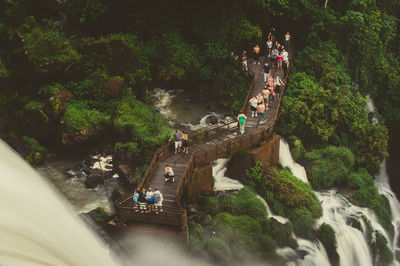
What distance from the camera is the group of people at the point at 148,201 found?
17375mm

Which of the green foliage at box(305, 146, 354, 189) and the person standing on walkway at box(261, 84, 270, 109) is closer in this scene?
the person standing on walkway at box(261, 84, 270, 109)

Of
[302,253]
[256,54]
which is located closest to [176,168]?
[302,253]

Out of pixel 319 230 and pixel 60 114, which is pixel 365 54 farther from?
pixel 60 114

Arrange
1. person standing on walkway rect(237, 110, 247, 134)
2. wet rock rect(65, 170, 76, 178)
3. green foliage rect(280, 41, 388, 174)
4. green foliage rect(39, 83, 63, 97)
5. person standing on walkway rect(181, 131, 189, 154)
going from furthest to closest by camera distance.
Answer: green foliage rect(280, 41, 388, 174), green foliage rect(39, 83, 63, 97), wet rock rect(65, 170, 76, 178), person standing on walkway rect(237, 110, 247, 134), person standing on walkway rect(181, 131, 189, 154)

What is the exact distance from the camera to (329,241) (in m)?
20.7

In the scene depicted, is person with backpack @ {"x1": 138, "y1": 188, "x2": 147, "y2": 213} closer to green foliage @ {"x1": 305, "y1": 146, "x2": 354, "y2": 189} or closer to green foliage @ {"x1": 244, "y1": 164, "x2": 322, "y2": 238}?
green foliage @ {"x1": 244, "y1": 164, "x2": 322, "y2": 238}

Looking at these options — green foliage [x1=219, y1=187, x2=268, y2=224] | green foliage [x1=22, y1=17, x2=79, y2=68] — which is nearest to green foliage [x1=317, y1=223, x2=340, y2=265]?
green foliage [x1=219, y1=187, x2=268, y2=224]

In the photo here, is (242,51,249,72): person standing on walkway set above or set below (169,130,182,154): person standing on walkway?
above

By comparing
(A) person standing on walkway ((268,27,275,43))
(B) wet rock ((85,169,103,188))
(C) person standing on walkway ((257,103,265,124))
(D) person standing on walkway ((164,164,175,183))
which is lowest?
(B) wet rock ((85,169,103,188))

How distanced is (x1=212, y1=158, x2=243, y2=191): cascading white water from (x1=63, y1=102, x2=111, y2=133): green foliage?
6.65m

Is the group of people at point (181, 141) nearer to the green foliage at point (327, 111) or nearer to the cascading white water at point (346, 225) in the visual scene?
the cascading white water at point (346, 225)

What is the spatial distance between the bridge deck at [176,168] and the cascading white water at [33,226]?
7.26 metres

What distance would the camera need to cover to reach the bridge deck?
17.6 m

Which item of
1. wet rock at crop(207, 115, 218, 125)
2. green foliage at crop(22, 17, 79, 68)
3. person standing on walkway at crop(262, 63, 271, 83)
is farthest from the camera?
wet rock at crop(207, 115, 218, 125)
